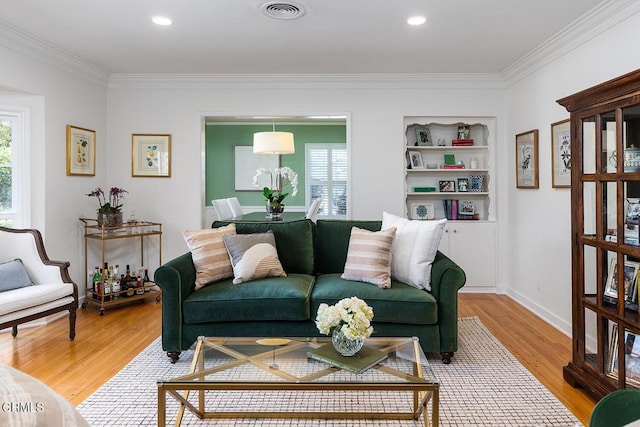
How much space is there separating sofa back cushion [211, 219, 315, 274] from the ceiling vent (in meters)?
Answer: 1.61

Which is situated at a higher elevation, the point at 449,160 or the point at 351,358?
the point at 449,160

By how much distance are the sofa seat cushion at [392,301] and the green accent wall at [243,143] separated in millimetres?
5165

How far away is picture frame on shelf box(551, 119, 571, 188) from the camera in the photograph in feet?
11.8

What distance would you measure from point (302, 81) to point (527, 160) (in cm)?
253

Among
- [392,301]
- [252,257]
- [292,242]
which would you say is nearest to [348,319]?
[392,301]

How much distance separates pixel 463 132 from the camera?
509 cm

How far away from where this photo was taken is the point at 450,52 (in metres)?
4.08

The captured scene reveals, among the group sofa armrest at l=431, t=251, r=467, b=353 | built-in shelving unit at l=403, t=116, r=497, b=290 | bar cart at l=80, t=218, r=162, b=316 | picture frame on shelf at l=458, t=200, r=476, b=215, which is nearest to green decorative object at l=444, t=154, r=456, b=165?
built-in shelving unit at l=403, t=116, r=497, b=290

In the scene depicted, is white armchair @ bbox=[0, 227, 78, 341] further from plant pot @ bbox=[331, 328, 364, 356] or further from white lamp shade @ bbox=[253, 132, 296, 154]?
white lamp shade @ bbox=[253, 132, 296, 154]

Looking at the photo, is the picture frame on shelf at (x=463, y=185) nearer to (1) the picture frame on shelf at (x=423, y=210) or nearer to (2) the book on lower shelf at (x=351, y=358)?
(1) the picture frame on shelf at (x=423, y=210)

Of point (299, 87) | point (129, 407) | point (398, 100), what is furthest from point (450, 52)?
point (129, 407)

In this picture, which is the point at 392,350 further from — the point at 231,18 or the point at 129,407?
the point at 231,18

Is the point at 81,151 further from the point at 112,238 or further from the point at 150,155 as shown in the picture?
the point at 112,238

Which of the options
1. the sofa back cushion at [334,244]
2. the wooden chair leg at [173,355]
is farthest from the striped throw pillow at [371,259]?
the wooden chair leg at [173,355]
